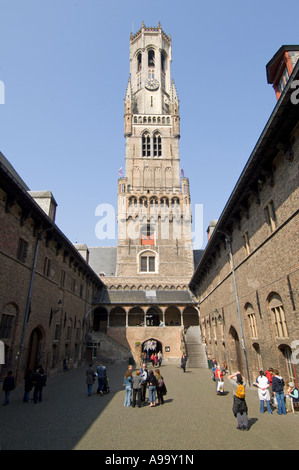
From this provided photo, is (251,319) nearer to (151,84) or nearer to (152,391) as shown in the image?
(152,391)

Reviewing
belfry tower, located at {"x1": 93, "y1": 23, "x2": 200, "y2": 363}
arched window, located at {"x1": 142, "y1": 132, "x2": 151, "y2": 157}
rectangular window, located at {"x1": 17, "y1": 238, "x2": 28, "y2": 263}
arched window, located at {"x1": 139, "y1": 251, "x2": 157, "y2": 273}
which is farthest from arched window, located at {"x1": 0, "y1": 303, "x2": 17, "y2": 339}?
arched window, located at {"x1": 142, "y1": 132, "x2": 151, "y2": 157}

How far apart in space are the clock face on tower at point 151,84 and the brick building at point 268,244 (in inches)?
1840

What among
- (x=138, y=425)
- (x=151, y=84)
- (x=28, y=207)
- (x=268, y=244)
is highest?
(x=151, y=84)

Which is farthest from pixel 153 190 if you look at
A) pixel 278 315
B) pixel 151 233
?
pixel 278 315

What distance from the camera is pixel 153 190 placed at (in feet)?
143

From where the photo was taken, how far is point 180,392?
13.4 metres

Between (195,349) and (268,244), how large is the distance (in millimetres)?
19251

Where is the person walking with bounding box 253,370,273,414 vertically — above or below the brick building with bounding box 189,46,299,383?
below

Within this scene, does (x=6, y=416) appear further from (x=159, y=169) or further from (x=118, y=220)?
(x=159, y=169)

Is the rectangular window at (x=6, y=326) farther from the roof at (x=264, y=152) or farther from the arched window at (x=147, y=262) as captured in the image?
the arched window at (x=147, y=262)

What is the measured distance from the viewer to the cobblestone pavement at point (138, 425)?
6410 millimetres

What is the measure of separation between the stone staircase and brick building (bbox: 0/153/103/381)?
10.8m

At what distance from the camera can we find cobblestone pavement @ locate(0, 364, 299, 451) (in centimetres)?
641

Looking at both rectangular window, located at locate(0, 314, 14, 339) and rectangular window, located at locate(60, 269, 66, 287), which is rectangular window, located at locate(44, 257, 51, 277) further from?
rectangular window, located at locate(0, 314, 14, 339)
